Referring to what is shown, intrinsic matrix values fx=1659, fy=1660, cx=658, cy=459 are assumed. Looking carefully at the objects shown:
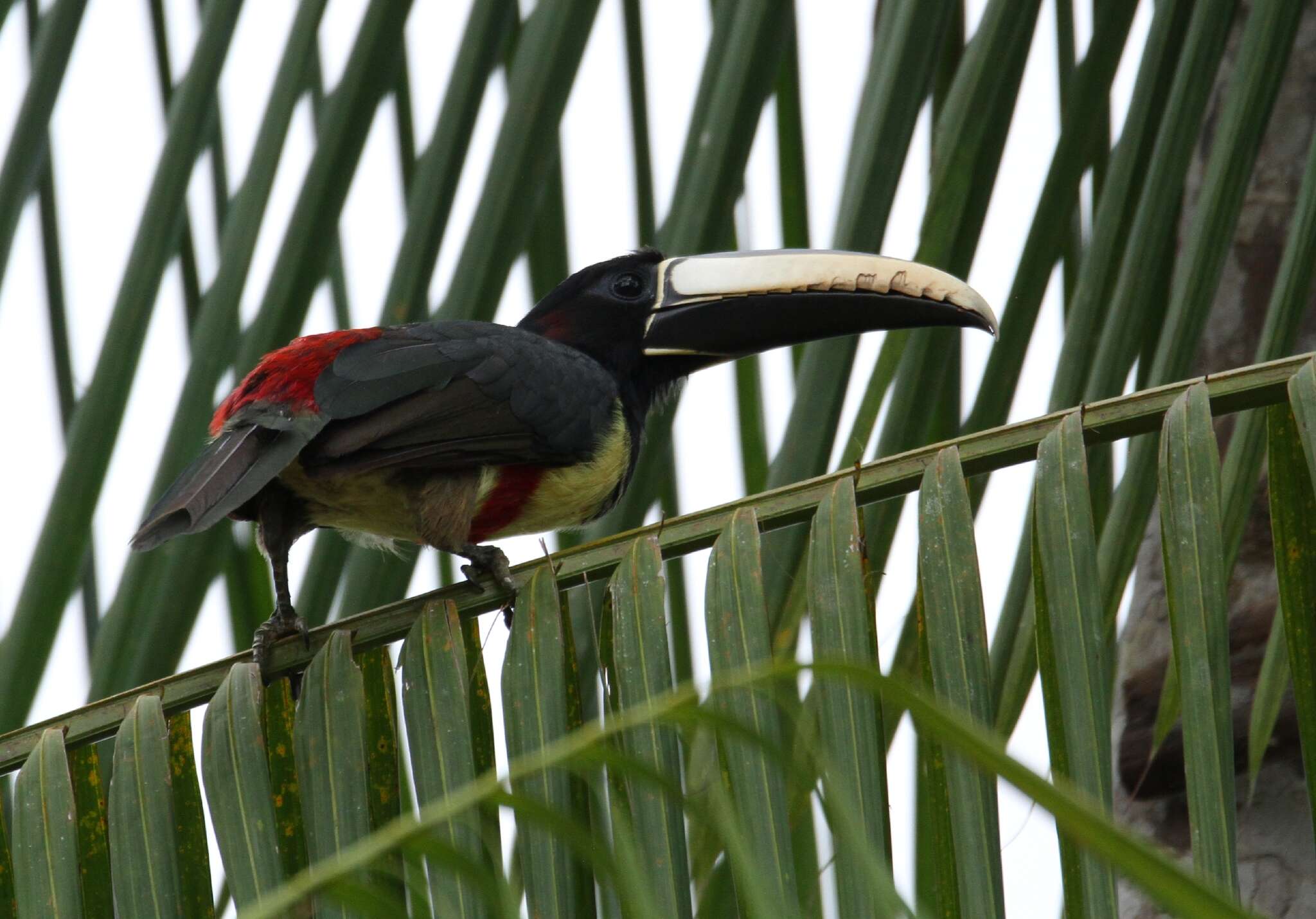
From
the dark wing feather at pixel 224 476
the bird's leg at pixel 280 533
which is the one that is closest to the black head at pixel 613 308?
the bird's leg at pixel 280 533

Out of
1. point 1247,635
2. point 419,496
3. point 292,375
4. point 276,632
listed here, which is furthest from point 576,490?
point 1247,635

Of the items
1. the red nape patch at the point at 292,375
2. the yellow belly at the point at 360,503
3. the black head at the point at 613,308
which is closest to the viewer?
the red nape patch at the point at 292,375

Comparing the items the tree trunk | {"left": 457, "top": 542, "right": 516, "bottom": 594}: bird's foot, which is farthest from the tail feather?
the tree trunk

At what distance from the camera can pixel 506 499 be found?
2959 mm

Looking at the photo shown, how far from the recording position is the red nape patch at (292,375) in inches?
104

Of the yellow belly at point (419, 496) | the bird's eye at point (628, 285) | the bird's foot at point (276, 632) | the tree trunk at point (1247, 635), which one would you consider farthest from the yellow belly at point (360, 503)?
the tree trunk at point (1247, 635)

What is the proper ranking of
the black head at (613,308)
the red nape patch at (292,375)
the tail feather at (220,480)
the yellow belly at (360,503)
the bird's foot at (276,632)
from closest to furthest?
the tail feather at (220,480) → the bird's foot at (276,632) → the red nape patch at (292,375) → the yellow belly at (360,503) → the black head at (613,308)

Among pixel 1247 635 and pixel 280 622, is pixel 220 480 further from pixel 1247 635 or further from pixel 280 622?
pixel 1247 635

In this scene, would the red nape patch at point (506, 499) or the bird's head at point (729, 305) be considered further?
the red nape patch at point (506, 499)

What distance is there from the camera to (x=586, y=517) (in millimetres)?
3043

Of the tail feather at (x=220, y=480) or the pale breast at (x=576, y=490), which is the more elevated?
the pale breast at (x=576, y=490)

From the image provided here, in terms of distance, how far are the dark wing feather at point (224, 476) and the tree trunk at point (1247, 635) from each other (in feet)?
4.36

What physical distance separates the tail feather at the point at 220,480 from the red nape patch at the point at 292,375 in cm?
8

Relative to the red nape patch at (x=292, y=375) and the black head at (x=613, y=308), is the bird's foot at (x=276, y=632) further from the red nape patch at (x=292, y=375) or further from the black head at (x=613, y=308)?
the black head at (x=613, y=308)
